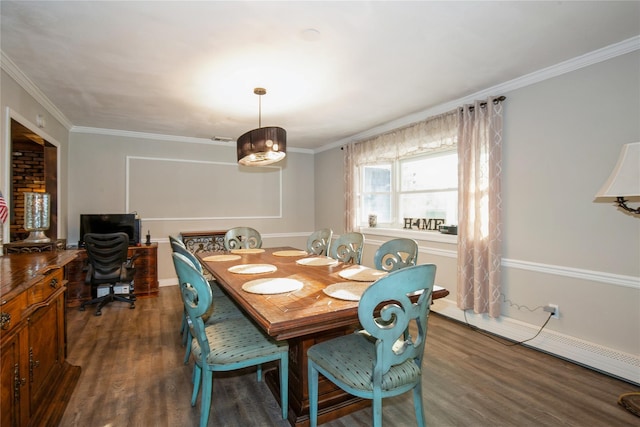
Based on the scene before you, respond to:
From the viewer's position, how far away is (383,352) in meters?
1.32

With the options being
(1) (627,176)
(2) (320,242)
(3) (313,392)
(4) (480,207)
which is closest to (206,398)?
(3) (313,392)

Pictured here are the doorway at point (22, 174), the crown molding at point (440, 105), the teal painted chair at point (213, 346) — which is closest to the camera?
the teal painted chair at point (213, 346)

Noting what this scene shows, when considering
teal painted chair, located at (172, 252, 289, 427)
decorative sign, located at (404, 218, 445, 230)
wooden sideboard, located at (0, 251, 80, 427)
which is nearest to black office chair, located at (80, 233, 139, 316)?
wooden sideboard, located at (0, 251, 80, 427)

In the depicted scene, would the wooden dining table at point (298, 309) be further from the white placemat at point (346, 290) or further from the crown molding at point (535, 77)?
the crown molding at point (535, 77)

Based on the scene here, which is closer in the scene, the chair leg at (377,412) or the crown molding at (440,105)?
the chair leg at (377,412)

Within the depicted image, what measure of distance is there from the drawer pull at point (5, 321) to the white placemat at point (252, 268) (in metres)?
1.16

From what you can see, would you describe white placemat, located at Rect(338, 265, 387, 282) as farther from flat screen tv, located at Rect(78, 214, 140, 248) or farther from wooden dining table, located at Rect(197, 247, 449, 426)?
flat screen tv, located at Rect(78, 214, 140, 248)

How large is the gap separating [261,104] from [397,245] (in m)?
2.15

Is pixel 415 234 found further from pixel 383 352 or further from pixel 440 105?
pixel 383 352

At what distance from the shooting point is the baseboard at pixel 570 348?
2.19 metres

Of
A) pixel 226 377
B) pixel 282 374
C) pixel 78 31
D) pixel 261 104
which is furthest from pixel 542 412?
pixel 78 31

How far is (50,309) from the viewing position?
1.90 m

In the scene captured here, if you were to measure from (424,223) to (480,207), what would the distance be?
3.24 feet

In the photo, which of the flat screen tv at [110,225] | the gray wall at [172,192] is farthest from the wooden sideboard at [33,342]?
the gray wall at [172,192]
